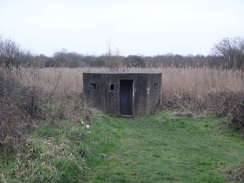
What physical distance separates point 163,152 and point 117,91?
505 centimetres

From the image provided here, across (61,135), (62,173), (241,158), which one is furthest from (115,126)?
(62,173)

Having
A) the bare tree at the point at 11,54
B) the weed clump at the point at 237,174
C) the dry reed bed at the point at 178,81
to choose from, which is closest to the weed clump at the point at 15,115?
the weed clump at the point at 237,174

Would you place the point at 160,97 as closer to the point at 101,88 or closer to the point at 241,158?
the point at 101,88

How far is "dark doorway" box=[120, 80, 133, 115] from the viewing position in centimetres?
1160

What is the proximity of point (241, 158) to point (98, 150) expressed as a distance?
2680 millimetres

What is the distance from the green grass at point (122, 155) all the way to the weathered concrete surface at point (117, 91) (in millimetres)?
2430

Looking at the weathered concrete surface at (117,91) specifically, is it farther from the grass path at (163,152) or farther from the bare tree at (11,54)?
the bare tree at (11,54)

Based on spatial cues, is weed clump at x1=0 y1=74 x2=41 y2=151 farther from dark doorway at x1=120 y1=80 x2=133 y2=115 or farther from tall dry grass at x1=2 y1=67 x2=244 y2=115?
dark doorway at x1=120 y1=80 x2=133 y2=115

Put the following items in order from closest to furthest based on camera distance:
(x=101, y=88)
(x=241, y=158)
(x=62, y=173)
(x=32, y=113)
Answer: (x=62, y=173) < (x=241, y=158) < (x=32, y=113) < (x=101, y=88)

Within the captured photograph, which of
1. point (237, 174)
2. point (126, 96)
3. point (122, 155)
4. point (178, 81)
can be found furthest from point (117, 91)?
point (237, 174)

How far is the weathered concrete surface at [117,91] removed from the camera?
37.0 ft

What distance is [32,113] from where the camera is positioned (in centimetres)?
734

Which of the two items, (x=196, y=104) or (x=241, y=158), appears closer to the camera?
(x=241, y=158)

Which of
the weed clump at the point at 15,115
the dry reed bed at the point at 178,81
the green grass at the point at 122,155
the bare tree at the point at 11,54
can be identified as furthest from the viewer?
the bare tree at the point at 11,54
